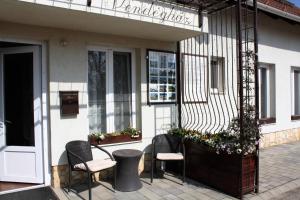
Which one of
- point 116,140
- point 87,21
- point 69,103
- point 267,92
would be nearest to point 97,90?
point 69,103

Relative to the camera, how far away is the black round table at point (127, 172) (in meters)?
4.88

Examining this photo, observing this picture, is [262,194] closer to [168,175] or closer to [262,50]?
[168,175]

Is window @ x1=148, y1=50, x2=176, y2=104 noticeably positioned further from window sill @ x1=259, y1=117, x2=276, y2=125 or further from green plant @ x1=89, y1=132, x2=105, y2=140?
window sill @ x1=259, y1=117, x2=276, y2=125

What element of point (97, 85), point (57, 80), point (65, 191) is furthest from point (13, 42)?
point (65, 191)

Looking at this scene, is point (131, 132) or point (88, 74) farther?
point (131, 132)

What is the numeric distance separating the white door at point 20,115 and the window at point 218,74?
13.4 feet

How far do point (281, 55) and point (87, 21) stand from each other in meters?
6.54

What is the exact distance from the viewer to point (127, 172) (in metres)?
4.91

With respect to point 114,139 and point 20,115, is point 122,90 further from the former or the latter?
point 20,115

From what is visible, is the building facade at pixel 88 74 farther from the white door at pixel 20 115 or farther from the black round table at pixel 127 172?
the black round table at pixel 127 172

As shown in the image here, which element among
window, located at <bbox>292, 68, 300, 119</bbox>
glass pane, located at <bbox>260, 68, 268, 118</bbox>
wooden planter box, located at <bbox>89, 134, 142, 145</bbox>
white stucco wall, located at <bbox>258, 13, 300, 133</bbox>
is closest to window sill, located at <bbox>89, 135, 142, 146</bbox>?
wooden planter box, located at <bbox>89, 134, 142, 145</bbox>

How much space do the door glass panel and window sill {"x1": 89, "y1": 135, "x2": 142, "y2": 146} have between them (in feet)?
3.57

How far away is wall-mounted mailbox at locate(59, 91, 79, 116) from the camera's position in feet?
16.0

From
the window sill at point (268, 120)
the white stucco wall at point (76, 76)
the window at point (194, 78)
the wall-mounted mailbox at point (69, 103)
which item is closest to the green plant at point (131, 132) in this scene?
the white stucco wall at point (76, 76)
